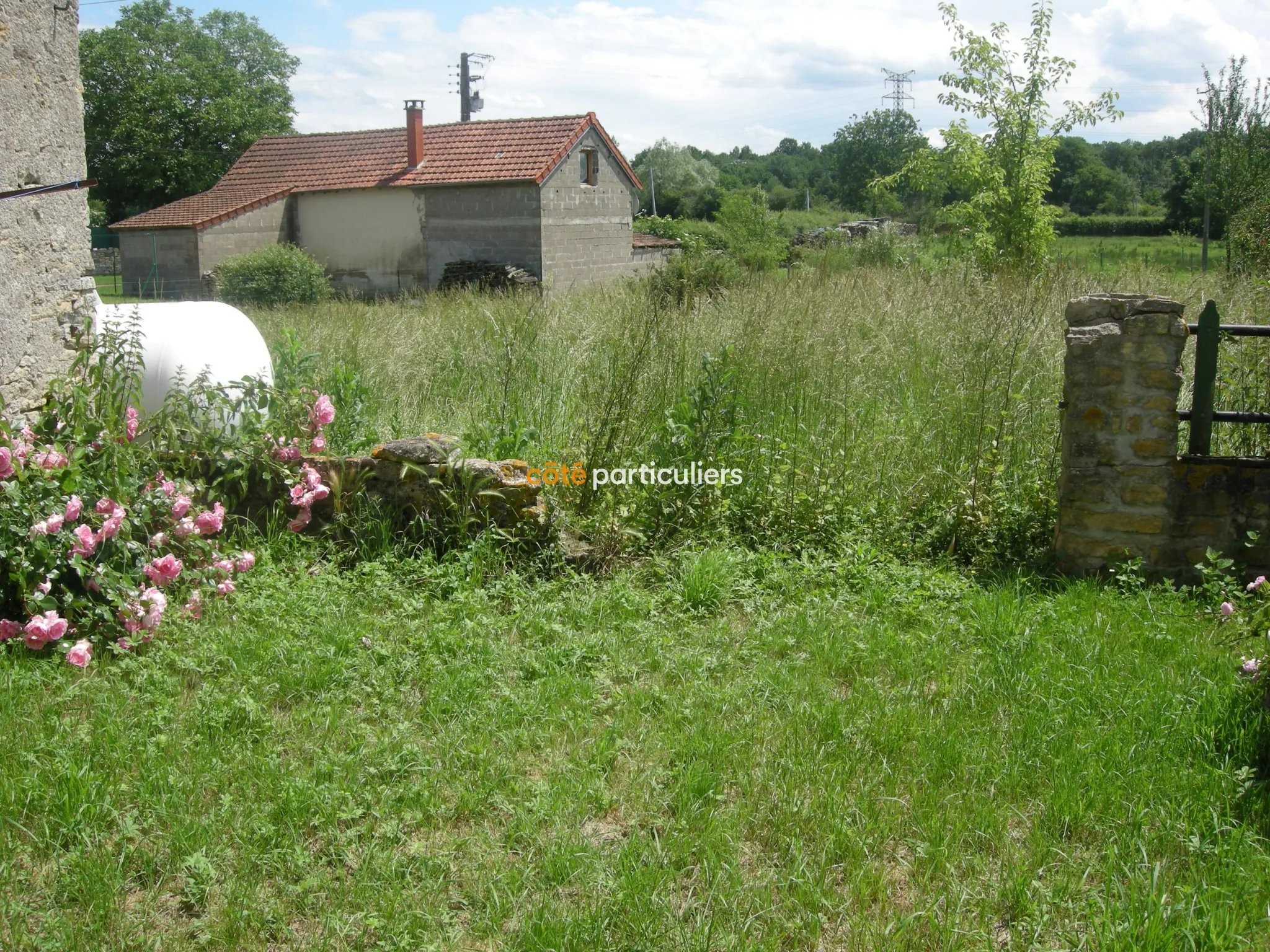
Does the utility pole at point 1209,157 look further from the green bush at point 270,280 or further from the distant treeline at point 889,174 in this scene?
the green bush at point 270,280

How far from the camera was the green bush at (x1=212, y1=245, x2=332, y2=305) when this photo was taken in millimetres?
21531

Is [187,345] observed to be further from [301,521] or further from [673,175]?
[673,175]

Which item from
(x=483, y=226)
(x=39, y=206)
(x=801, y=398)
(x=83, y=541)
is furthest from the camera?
(x=483, y=226)

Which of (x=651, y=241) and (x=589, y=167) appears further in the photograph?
(x=651, y=241)

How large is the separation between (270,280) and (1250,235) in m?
18.6

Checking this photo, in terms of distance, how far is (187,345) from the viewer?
19.0 feet

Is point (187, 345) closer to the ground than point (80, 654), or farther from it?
farther from it

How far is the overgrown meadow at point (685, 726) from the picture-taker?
8.64 ft

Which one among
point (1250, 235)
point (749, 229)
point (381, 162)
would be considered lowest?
point (1250, 235)

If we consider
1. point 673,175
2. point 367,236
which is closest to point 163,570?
point 367,236

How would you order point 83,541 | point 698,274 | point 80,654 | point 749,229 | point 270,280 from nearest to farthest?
point 80,654 → point 83,541 → point 698,274 → point 749,229 → point 270,280

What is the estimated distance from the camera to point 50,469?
167 inches

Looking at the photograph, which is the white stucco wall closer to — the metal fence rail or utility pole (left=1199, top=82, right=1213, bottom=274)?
utility pole (left=1199, top=82, right=1213, bottom=274)

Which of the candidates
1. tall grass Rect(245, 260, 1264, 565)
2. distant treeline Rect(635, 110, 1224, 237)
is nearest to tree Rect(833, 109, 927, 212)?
distant treeline Rect(635, 110, 1224, 237)
